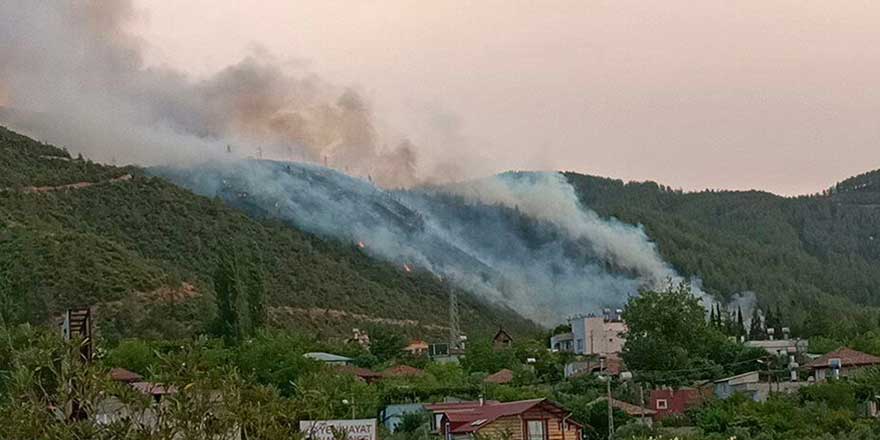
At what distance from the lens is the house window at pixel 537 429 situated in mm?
46156

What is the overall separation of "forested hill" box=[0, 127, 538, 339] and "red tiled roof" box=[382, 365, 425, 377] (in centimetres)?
1327

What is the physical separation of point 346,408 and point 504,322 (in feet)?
→ 261

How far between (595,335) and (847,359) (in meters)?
28.9

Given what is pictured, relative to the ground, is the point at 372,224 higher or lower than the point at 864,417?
higher

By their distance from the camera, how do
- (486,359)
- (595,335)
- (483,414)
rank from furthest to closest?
(595,335) → (486,359) → (483,414)

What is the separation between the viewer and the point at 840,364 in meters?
64.8

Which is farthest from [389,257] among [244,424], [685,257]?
[244,424]

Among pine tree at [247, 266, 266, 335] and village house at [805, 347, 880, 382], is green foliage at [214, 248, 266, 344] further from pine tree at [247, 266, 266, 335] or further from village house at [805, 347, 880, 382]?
village house at [805, 347, 880, 382]

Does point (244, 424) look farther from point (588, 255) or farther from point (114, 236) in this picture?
point (588, 255)

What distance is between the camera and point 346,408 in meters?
49.5

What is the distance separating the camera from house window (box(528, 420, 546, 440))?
4616 cm

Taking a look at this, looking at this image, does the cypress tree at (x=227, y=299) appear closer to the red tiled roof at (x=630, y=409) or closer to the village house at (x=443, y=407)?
the village house at (x=443, y=407)

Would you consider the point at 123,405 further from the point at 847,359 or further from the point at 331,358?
the point at 331,358

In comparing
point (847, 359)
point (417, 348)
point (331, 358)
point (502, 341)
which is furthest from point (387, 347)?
point (847, 359)
